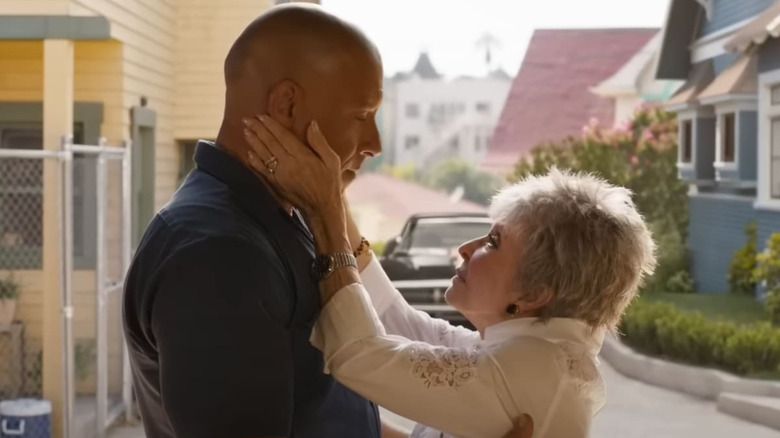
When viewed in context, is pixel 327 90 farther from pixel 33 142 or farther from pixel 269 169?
pixel 33 142

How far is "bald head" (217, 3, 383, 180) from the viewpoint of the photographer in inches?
35.6

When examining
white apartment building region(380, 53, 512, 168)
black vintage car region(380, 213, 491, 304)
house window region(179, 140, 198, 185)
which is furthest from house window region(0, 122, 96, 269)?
black vintage car region(380, 213, 491, 304)

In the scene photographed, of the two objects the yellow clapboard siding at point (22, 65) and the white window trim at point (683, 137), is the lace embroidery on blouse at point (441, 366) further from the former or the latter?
the white window trim at point (683, 137)

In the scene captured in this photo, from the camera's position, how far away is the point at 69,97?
3.57m

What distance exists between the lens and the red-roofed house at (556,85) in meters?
4.58

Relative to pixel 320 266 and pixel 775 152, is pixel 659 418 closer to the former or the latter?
pixel 775 152

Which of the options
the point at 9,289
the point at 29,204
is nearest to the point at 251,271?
the point at 29,204

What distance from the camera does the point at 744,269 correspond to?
3.99 meters

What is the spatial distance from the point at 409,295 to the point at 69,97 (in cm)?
148

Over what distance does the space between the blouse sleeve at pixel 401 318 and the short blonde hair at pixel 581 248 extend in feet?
0.74

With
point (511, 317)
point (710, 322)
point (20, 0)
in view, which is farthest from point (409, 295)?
point (511, 317)

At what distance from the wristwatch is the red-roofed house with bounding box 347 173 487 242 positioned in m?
3.14

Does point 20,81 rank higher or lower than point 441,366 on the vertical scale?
higher

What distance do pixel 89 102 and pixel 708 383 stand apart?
222cm
